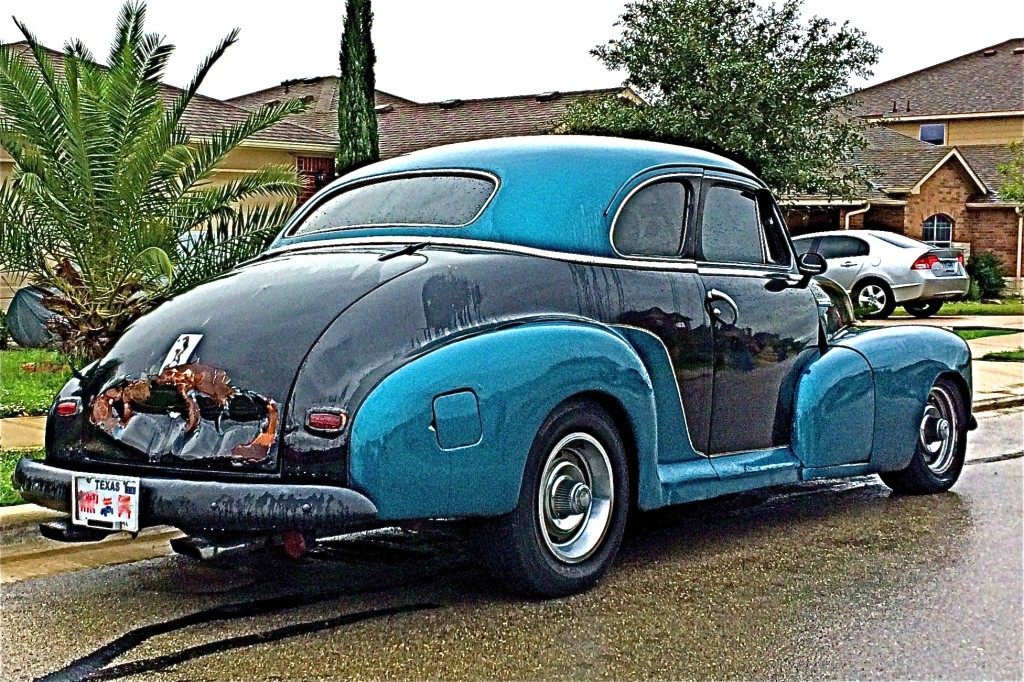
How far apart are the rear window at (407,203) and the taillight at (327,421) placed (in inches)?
52.1

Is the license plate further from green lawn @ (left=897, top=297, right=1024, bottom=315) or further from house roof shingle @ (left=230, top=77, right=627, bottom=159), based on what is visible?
house roof shingle @ (left=230, top=77, right=627, bottom=159)

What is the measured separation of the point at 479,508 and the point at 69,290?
6446 millimetres

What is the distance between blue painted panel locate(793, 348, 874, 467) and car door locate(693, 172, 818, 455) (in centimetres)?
7

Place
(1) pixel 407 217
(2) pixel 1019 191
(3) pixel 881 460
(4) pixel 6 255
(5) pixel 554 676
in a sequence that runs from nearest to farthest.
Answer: (5) pixel 554 676 < (1) pixel 407 217 < (3) pixel 881 460 < (4) pixel 6 255 < (2) pixel 1019 191

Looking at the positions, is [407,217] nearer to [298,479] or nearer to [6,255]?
[298,479]

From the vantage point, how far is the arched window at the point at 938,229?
3766 centimetres

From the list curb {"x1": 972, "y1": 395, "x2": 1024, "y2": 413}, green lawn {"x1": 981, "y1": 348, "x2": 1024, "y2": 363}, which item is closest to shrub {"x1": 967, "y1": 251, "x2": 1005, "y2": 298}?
green lawn {"x1": 981, "y1": 348, "x2": 1024, "y2": 363}

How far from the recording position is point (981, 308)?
89.4ft

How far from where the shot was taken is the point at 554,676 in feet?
14.2

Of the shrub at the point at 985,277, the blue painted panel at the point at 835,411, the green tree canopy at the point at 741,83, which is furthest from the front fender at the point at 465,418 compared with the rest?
the shrub at the point at 985,277

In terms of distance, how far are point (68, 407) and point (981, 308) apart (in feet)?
80.9

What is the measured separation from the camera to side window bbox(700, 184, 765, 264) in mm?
6414

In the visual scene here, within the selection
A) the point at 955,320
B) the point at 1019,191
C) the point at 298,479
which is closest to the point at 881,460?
the point at 298,479

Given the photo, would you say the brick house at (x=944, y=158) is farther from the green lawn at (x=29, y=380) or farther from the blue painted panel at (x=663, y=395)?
the blue painted panel at (x=663, y=395)
